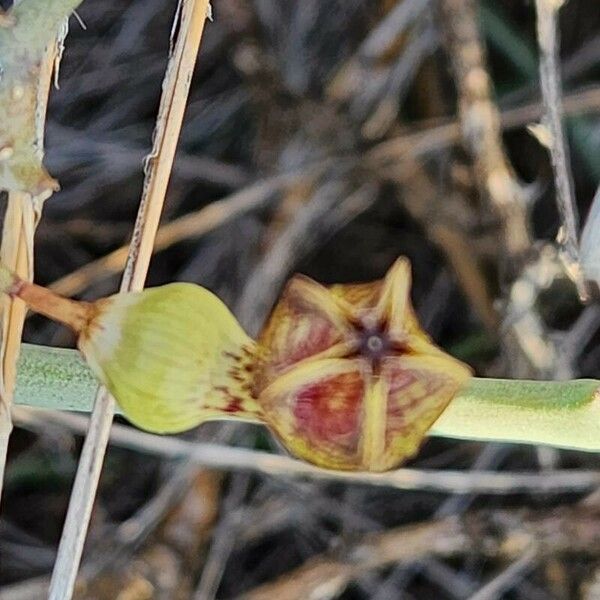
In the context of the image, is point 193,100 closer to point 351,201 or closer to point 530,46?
point 351,201

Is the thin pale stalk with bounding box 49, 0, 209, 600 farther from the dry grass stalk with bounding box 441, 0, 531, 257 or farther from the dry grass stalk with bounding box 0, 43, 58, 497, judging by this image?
the dry grass stalk with bounding box 441, 0, 531, 257

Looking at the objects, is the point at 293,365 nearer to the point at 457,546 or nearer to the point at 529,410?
the point at 529,410

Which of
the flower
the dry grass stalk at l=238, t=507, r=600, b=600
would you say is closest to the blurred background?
the dry grass stalk at l=238, t=507, r=600, b=600

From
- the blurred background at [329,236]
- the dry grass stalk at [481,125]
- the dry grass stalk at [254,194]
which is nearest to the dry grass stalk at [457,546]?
the blurred background at [329,236]

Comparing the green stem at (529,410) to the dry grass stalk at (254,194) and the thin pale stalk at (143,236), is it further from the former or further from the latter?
the dry grass stalk at (254,194)

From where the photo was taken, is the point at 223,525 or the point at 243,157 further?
the point at 243,157

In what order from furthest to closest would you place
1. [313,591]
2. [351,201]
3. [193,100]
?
[193,100] < [351,201] < [313,591]

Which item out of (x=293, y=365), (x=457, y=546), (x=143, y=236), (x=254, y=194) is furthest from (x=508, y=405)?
(x=254, y=194)

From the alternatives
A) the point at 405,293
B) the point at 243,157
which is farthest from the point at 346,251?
the point at 405,293
